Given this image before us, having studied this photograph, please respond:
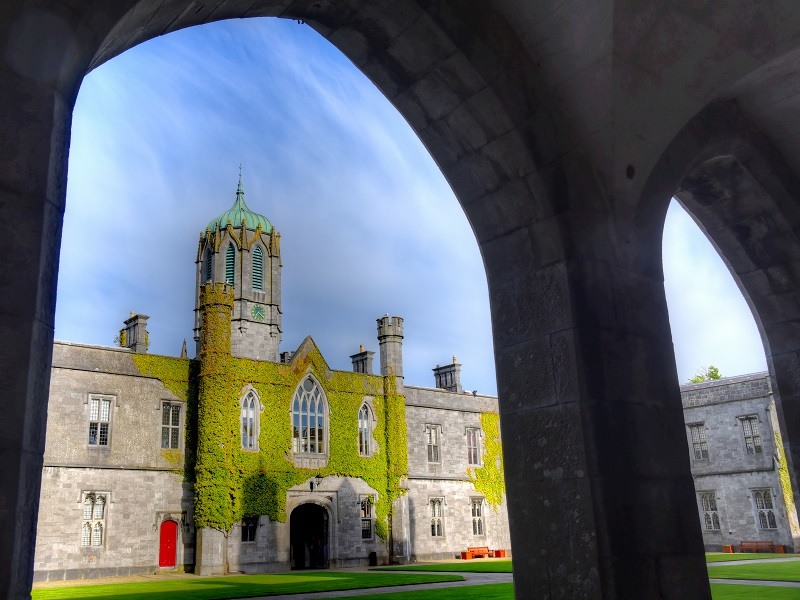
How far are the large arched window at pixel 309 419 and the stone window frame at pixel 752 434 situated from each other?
18658mm

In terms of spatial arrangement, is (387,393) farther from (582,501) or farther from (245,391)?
(582,501)

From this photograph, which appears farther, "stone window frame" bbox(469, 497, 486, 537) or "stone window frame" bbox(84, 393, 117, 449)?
"stone window frame" bbox(469, 497, 486, 537)

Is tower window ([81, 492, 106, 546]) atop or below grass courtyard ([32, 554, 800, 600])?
atop

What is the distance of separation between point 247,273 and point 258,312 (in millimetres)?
2197

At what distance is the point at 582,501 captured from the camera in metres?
4.41

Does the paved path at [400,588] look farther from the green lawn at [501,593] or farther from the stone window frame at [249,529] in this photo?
the stone window frame at [249,529]

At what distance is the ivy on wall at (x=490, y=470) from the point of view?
32.7 metres

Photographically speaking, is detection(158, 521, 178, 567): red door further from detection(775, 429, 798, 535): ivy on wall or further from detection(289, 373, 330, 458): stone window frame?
detection(775, 429, 798, 535): ivy on wall

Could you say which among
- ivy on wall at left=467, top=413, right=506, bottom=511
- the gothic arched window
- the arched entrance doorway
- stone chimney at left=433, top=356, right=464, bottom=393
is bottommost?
the arched entrance doorway

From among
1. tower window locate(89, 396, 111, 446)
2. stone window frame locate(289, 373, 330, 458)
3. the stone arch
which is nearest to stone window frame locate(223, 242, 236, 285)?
stone window frame locate(289, 373, 330, 458)

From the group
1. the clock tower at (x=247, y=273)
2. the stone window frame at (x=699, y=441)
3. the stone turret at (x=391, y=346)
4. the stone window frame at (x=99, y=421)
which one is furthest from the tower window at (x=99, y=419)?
the stone window frame at (x=699, y=441)

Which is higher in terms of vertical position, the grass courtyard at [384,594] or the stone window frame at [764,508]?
the stone window frame at [764,508]

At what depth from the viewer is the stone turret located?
30609 millimetres

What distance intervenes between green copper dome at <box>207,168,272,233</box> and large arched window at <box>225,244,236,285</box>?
129 cm
